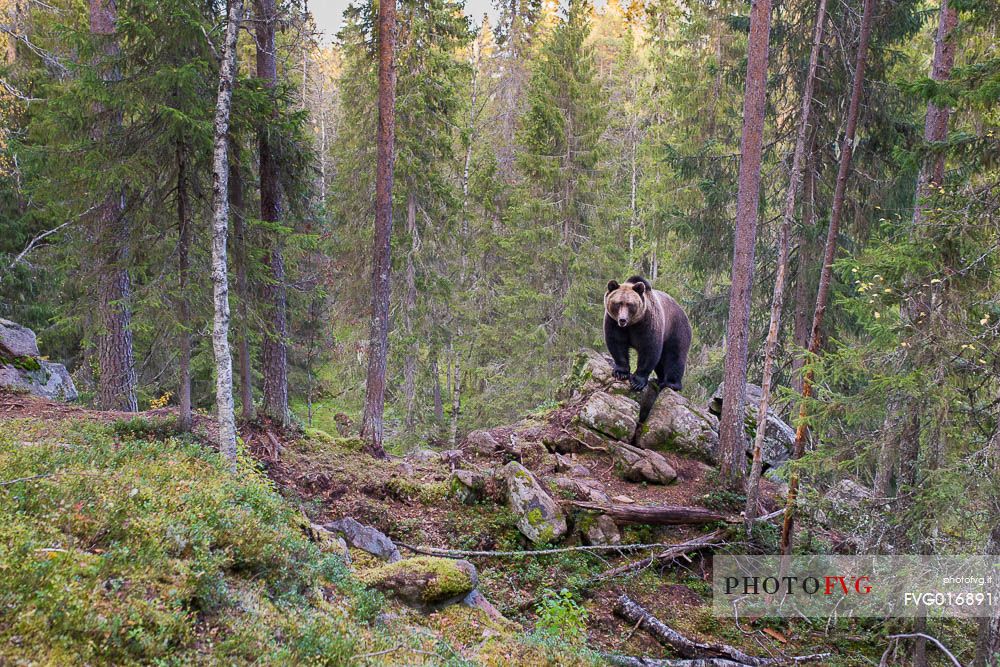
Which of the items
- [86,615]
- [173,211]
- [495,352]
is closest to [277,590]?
[86,615]

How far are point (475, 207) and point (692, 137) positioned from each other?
8.05 m

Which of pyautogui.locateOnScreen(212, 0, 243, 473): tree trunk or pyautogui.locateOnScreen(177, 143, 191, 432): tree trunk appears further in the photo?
pyautogui.locateOnScreen(177, 143, 191, 432): tree trunk

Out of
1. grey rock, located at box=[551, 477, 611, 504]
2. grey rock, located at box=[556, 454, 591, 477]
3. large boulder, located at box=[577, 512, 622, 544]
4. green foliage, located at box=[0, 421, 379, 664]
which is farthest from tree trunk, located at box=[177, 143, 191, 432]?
large boulder, located at box=[577, 512, 622, 544]

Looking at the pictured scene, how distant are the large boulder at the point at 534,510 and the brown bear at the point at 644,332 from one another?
325 cm

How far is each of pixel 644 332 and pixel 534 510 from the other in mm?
4145

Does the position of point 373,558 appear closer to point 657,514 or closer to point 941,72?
point 657,514

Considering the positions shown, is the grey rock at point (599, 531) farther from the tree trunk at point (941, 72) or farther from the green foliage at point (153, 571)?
the tree trunk at point (941, 72)

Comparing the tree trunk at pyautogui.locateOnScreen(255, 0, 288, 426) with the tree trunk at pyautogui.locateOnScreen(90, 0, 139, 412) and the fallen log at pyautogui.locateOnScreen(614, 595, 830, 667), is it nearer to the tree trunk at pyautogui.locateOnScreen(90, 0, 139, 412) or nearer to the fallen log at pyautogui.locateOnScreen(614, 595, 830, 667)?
the tree trunk at pyautogui.locateOnScreen(90, 0, 139, 412)

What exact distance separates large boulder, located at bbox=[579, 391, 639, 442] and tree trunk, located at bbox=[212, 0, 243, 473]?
616 cm

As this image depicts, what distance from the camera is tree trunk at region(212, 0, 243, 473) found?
25.3 ft

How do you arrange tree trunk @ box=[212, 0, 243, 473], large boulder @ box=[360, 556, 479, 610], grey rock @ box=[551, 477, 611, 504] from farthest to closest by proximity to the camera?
grey rock @ box=[551, 477, 611, 504] → tree trunk @ box=[212, 0, 243, 473] → large boulder @ box=[360, 556, 479, 610]

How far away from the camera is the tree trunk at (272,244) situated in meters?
10.0

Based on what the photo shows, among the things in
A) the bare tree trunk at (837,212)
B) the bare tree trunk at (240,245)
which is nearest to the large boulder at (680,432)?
the bare tree trunk at (837,212)

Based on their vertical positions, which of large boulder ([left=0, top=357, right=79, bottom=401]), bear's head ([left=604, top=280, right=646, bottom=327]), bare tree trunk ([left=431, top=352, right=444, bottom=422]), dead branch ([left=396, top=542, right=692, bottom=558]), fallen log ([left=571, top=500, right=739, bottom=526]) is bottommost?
bare tree trunk ([left=431, top=352, right=444, bottom=422])
